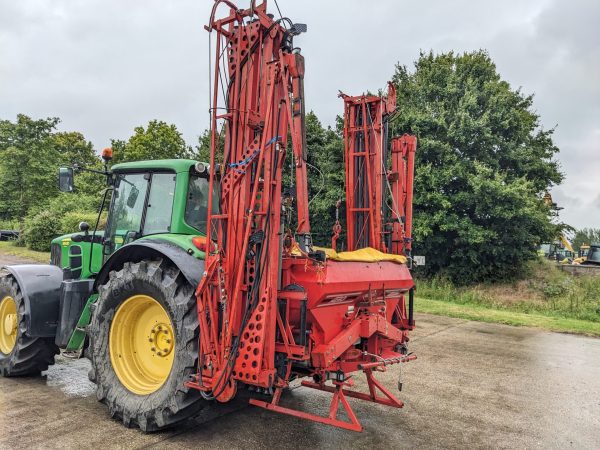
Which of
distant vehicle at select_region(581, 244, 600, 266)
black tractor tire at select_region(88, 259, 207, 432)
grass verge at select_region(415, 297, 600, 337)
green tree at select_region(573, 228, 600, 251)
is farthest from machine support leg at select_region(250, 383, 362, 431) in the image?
green tree at select_region(573, 228, 600, 251)

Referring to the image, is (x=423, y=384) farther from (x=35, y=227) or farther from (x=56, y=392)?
(x=35, y=227)

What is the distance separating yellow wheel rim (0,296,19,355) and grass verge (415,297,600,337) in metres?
9.82

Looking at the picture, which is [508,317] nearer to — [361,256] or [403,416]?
[403,416]

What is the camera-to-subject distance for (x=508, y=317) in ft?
39.6

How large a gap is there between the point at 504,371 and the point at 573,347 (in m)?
3.08

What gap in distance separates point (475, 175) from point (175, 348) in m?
13.9

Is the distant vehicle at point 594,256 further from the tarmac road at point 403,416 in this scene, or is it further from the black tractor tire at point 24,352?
the black tractor tire at point 24,352

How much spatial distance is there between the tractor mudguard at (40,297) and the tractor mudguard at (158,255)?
35.9 inches

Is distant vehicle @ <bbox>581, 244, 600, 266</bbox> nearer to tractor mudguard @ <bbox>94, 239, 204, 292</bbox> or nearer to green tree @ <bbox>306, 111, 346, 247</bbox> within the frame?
green tree @ <bbox>306, 111, 346, 247</bbox>

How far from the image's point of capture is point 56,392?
15.6 ft

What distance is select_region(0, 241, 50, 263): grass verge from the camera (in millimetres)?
18578

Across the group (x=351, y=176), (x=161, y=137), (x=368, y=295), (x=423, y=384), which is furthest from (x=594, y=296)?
(x=161, y=137)

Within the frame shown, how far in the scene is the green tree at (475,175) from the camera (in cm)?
1520

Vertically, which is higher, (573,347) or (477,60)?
(477,60)
